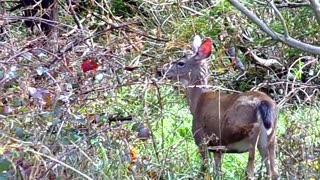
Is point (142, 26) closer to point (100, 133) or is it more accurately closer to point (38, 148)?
point (100, 133)

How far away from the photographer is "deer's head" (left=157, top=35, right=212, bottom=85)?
24.0 feet

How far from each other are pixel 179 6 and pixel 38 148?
16.4ft

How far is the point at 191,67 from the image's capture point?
736cm

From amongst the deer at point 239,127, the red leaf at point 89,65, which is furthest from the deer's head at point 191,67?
the red leaf at point 89,65

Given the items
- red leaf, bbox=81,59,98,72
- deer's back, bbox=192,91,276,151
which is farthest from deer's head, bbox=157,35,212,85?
red leaf, bbox=81,59,98,72

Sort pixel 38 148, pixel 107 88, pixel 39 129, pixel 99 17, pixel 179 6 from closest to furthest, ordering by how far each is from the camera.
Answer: pixel 38 148 → pixel 39 129 → pixel 107 88 → pixel 99 17 → pixel 179 6

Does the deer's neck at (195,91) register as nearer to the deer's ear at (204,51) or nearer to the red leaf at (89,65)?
the deer's ear at (204,51)

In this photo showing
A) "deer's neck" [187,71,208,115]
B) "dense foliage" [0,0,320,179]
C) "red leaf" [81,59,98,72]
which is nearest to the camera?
"dense foliage" [0,0,320,179]

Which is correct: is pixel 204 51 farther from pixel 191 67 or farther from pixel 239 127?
pixel 239 127

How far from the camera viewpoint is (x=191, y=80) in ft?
24.2

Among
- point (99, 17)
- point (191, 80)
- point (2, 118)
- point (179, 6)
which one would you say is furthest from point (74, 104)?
point (179, 6)

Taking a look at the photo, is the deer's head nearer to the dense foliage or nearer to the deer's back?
the dense foliage

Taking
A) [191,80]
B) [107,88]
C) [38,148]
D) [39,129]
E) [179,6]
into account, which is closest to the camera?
[38,148]

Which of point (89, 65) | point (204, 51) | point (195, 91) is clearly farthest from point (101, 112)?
point (204, 51)
